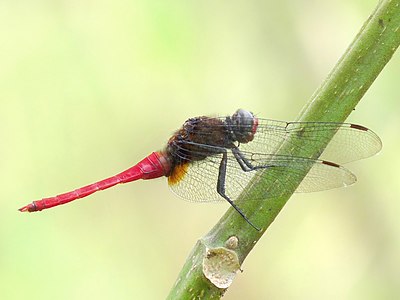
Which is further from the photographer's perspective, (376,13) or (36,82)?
(36,82)

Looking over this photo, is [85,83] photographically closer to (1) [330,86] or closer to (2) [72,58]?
(2) [72,58]

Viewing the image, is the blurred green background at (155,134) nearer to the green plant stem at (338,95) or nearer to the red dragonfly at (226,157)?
the red dragonfly at (226,157)

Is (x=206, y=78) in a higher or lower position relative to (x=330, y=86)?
lower

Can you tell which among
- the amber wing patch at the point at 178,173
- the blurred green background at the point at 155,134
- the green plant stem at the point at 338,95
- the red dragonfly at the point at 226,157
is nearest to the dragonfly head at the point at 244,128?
the red dragonfly at the point at 226,157

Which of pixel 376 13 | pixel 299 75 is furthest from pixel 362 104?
pixel 376 13

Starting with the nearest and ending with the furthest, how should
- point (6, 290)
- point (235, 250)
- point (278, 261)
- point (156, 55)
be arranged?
point (235, 250), point (6, 290), point (278, 261), point (156, 55)

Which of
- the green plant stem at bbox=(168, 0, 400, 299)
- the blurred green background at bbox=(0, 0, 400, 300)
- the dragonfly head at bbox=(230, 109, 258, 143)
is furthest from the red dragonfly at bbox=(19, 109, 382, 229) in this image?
the blurred green background at bbox=(0, 0, 400, 300)

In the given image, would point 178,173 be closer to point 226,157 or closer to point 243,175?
point 226,157

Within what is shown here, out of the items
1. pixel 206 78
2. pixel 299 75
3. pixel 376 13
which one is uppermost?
pixel 376 13
